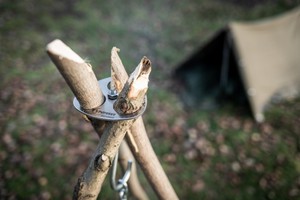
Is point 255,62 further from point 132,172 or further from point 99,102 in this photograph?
point 99,102

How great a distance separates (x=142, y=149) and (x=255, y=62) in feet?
14.2

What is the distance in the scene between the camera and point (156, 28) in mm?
8789

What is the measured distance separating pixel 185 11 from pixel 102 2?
3.16m

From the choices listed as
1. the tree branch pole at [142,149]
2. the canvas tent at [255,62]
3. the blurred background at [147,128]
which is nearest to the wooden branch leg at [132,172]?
the tree branch pole at [142,149]

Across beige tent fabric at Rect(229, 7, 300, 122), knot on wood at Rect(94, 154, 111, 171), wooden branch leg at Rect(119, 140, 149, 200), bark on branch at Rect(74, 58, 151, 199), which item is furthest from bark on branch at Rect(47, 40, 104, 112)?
beige tent fabric at Rect(229, 7, 300, 122)

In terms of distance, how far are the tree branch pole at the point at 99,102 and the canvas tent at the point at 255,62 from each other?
13.8 feet

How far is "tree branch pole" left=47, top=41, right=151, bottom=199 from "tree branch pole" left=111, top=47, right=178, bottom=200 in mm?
103

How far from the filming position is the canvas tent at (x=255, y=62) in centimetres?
498

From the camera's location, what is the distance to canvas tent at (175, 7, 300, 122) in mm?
4977

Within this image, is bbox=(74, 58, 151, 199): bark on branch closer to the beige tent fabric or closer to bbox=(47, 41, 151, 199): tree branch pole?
bbox=(47, 41, 151, 199): tree branch pole

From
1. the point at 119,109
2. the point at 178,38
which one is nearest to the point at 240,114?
the point at 178,38

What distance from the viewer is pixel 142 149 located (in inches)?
53.2

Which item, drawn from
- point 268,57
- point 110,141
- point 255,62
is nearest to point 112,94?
point 110,141

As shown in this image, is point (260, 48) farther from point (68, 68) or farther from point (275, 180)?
point (68, 68)
